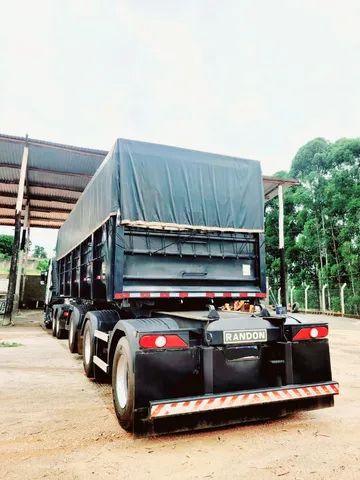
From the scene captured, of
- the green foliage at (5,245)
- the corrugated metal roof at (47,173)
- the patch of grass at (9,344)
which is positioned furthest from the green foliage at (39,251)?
the patch of grass at (9,344)

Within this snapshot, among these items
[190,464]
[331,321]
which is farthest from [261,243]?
[331,321]

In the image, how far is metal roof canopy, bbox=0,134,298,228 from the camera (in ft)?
50.5

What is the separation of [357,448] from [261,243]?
308 centimetres

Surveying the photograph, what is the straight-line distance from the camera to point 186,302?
18.2ft

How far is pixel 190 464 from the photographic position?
3.01 meters

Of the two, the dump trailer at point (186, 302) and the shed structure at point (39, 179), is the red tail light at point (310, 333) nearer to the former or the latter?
the dump trailer at point (186, 302)

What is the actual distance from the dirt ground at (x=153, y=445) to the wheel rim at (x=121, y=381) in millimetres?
295

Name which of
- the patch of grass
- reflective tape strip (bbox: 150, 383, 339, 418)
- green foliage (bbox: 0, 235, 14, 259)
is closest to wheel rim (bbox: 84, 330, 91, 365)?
reflective tape strip (bbox: 150, 383, 339, 418)

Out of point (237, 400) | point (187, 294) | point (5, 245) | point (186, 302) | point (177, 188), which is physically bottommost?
point (237, 400)

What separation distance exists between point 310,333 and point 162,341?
5.75 feet

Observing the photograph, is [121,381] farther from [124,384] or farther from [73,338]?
[73,338]

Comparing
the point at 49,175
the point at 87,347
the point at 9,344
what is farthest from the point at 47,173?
the point at 87,347

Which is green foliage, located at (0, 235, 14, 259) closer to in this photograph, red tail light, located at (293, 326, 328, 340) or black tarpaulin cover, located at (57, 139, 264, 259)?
black tarpaulin cover, located at (57, 139, 264, 259)

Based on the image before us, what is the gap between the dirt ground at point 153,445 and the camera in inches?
114
